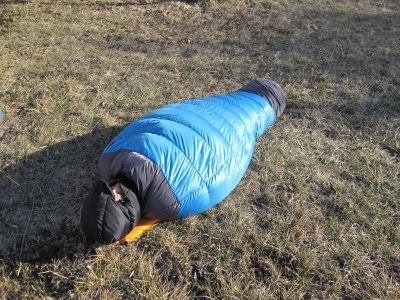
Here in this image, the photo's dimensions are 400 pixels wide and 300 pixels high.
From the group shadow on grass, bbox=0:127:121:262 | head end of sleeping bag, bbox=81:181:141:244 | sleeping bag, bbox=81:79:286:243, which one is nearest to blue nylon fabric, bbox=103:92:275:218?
sleeping bag, bbox=81:79:286:243

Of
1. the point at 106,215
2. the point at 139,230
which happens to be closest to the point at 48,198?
the point at 139,230

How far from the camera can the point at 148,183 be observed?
2.12m

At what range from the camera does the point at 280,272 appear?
2.16 metres

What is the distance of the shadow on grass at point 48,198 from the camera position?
7.54 feet

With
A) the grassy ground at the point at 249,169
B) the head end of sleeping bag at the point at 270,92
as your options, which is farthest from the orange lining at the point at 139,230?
the head end of sleeping bag at the point at 270,92

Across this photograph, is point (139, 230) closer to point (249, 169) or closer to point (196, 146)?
point (196, 146)

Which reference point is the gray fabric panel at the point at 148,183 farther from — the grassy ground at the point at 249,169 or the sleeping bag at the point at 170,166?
the grassy ground at the point at 249,169

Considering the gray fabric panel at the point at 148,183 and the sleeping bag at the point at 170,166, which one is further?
the gray fabric panel at the point at 148,183

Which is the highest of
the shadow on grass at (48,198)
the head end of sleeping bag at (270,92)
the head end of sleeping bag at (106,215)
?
the head end of sleeping bag at (270,92)

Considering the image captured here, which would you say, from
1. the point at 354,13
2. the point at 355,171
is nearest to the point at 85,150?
the point at 355,171

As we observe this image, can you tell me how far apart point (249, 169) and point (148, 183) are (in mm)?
1121

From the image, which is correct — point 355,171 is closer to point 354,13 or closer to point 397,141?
point 397,141

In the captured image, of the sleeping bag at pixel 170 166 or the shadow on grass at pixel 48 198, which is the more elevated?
the sleeping bag at pixel 170 166

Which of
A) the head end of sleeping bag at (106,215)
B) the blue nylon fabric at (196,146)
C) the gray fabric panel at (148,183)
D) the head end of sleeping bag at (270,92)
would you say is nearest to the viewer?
the head end of sleeping bag at (106,215)
